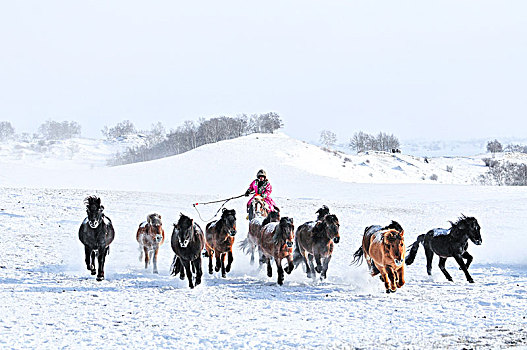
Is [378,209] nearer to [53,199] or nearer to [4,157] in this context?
[53,199]

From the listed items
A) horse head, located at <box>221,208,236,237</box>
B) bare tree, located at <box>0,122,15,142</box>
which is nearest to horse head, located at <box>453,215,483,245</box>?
horse head, located at <box>221,208,236,237</box>

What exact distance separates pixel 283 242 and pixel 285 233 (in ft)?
0.75

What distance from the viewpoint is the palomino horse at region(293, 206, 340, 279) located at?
35.3ft

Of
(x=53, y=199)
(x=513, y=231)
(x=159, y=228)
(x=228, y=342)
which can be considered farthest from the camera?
(x=53, y=199)

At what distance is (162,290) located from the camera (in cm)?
966

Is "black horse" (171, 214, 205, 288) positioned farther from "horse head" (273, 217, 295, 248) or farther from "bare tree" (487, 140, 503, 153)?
"bare tree" (487, 140, 503, 153)

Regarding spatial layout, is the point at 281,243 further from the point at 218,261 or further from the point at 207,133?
the point at 207,133

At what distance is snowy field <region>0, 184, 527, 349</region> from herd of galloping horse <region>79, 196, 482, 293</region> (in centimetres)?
38

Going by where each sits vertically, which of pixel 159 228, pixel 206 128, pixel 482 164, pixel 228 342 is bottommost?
pixel 228 342

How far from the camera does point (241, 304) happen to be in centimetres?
867

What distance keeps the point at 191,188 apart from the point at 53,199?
1973cm

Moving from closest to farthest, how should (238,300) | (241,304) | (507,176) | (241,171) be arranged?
(241,304) < (238,300) < (241,171) < (507,176)

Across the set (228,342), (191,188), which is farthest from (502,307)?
(191,188)

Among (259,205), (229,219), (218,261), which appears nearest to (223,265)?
(218,261)
